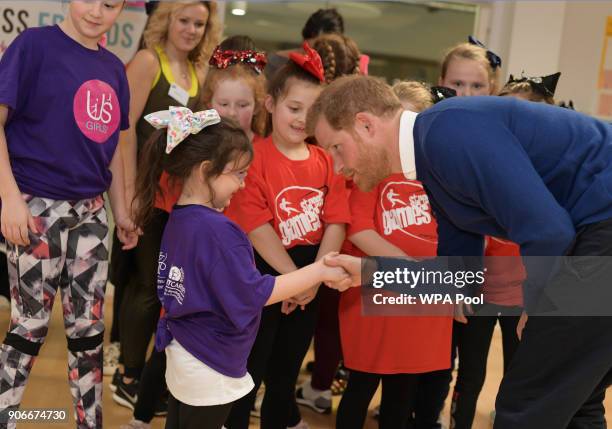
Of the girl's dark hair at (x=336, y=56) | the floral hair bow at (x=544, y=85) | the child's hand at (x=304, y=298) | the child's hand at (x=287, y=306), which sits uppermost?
the girl's dark hair at (x=336, y=56)

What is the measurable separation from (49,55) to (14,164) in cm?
34

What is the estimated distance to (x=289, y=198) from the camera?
2.35m

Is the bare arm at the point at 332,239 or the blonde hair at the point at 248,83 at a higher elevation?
the blonde hair at the point at 248,83

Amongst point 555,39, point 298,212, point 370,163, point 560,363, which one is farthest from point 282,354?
point 555,39

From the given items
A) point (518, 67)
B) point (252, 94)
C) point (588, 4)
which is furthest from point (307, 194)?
point (588, 4)

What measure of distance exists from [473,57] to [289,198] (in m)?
1.08

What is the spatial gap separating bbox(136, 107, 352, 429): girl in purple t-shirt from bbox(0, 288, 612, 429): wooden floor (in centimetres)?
81

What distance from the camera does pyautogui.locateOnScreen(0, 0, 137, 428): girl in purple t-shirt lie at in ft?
6.75

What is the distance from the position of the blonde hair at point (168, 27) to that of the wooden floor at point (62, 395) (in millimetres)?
1435

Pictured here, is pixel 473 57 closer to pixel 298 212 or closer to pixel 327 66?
pixel 327 66

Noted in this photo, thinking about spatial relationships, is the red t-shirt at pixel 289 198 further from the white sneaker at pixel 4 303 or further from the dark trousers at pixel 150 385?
the white sneaker at pixel 4 303

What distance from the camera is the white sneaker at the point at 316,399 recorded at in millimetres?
2967

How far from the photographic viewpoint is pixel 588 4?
477cm

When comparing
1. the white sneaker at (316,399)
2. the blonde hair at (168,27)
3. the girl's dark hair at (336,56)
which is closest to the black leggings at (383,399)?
the white sneaker at (316,399)
